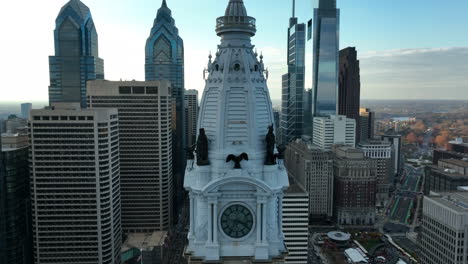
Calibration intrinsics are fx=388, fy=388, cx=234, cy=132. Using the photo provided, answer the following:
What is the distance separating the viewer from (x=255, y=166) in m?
25.9

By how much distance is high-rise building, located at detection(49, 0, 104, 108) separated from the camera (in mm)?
153000

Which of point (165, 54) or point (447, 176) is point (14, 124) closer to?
point (165, 54)

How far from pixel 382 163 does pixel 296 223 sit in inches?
3937

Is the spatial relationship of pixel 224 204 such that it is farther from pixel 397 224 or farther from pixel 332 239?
pixel 397 224

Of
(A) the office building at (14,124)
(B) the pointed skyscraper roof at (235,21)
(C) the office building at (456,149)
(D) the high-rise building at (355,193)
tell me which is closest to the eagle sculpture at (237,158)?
(B) the pointed skyscraper roof at (235,21)

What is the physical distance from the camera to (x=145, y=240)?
349ft

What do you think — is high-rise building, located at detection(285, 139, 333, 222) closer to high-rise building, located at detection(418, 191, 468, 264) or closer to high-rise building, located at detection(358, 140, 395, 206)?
high-rise building, located at detection(358, 140, 395, 206)

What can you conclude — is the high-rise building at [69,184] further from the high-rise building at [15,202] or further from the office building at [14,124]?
the office building at [14,124]

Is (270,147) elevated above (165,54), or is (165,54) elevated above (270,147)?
(165,54)

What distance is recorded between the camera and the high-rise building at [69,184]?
271 feet

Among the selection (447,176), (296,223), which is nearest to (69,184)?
(296,223)

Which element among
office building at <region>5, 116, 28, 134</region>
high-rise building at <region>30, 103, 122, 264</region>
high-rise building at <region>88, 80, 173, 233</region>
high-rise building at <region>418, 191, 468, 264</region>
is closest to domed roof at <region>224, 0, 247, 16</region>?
high-rise building at <region>30, 103, 122, 264</region>

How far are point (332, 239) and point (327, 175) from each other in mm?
30065

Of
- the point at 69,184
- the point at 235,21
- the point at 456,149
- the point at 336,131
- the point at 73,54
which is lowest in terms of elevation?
the point at 456,149
